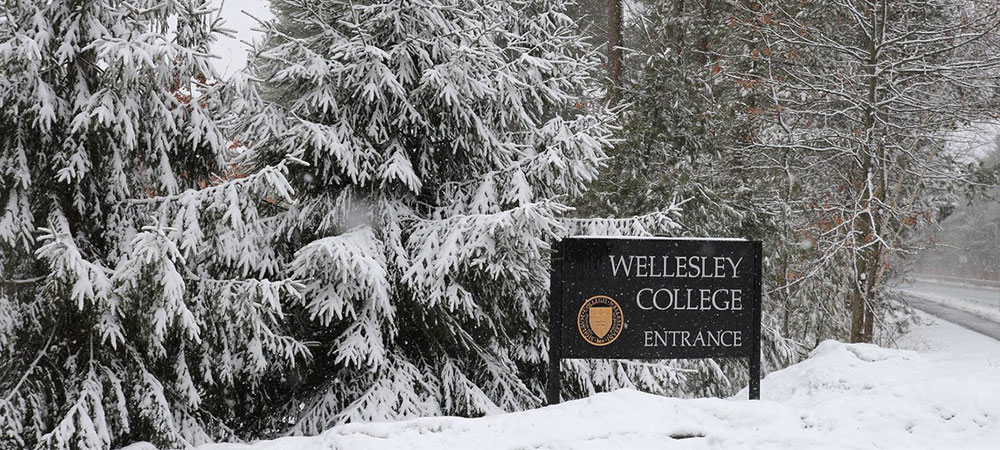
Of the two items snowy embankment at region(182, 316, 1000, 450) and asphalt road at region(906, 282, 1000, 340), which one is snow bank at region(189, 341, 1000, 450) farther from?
asphalt road at region(906, 282, 1000, 340)

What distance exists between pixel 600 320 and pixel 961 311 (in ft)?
111

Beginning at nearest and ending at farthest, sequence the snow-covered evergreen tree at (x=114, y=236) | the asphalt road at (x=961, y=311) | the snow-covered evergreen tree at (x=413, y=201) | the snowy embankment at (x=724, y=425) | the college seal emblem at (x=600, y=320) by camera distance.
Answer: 1. the snowy embankment at (x=724, y=425)
2. the snow-covered evergreen tree at (x=114, y=236)
3. the college seal emblem at (x=600, y=320)
4. the snow-covered evergreen tree at (x=413, y=201)
5. the asphalt road at (x=961, y=311)

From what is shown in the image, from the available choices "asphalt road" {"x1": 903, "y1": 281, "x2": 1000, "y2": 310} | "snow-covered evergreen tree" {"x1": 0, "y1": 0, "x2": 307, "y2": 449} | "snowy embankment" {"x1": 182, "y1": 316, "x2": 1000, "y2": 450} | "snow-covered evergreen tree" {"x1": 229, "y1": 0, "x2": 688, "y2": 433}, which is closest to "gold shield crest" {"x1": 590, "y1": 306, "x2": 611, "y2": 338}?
"snowy embankment" {"x1": 182, "y1": 316, "x2": 1000, "y2": 450}

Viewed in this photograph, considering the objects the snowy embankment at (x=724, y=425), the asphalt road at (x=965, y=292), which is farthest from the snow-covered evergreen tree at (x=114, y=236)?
the asphalt road at (x=965, y=292)

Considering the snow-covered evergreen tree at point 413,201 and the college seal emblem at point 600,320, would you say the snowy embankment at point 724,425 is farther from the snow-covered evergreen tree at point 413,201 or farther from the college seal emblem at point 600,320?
the snow-covered evergreen tree at point 413,201

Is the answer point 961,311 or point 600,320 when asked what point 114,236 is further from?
point 961,311

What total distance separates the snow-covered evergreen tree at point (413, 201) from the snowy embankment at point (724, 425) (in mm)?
1596

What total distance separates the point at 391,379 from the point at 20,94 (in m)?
3.69

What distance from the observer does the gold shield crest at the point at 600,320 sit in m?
6.11

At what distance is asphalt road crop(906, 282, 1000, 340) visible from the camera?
2731 centimetres

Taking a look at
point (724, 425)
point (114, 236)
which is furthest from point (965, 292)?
point (114, 236)

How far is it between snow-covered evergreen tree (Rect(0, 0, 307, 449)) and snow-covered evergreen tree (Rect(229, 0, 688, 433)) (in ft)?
2.13

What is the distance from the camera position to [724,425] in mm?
5141

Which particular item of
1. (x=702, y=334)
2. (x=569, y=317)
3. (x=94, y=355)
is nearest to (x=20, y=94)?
(x=94, y=355)
